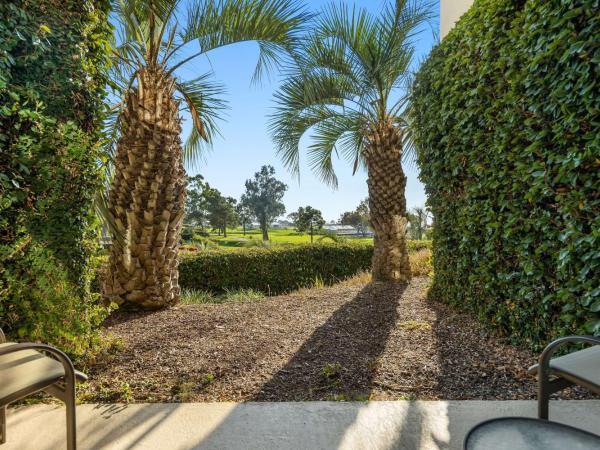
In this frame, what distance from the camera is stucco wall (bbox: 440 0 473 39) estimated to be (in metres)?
6.66

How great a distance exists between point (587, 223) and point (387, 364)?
1.70 meters

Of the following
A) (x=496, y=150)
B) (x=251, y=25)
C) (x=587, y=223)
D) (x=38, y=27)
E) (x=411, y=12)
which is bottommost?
(x=587, y=223)

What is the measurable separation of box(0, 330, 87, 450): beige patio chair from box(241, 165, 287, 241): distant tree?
144 feet

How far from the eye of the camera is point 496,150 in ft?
10.4

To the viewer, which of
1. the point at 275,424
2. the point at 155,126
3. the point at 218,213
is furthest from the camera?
the point at 218,213

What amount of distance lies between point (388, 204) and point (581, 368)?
16.6 ft

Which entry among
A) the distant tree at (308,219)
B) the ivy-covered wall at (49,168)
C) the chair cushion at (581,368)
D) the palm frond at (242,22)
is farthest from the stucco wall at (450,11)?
the distant tree at (308,219)

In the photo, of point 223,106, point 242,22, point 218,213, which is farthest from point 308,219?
point 242,22

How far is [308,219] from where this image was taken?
28438mm

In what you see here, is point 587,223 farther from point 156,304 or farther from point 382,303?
point 156,304

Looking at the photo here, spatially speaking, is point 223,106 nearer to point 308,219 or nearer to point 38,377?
point 38,377

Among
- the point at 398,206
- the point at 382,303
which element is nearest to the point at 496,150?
the point at 382,303

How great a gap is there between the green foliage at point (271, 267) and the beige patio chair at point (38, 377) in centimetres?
569

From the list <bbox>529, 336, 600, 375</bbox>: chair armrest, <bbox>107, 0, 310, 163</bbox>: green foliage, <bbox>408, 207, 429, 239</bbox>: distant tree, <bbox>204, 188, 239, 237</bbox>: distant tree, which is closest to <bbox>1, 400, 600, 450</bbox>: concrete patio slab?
<bbox>529, 336, 600, 375</bbox>: chair armrest
